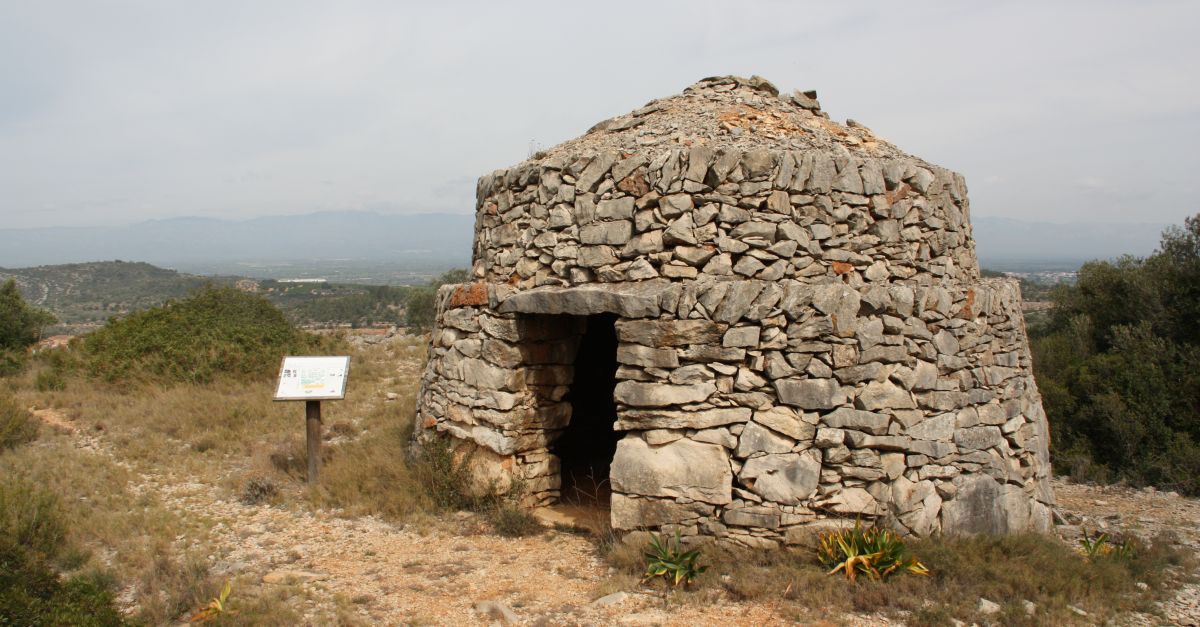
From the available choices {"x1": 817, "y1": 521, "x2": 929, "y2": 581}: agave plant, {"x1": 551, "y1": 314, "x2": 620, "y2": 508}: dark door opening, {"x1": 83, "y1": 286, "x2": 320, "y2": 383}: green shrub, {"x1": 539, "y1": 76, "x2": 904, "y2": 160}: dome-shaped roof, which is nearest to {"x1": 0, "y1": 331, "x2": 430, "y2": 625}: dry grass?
{"x1": 83, "y1": 286, "x2": 320, "y2": 383}: green shrub

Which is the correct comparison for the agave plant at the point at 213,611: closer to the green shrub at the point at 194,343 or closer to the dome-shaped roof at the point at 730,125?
the dome-shaped roof at the point at 730,125

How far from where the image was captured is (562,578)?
17.1 ft

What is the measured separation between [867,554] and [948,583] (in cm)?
52

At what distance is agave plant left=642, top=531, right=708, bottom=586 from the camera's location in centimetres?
489

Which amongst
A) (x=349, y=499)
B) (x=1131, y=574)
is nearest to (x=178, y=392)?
(x=349, y=499)

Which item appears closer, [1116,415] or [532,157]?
[532,157]

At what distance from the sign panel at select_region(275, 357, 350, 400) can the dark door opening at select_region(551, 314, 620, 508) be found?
2825mm

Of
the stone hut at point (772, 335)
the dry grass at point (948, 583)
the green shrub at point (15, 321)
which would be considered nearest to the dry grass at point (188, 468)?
the stone hut at point (772, 335)

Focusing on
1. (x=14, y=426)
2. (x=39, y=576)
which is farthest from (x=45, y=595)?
(x=14, y=426)

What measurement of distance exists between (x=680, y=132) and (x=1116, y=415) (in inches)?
331

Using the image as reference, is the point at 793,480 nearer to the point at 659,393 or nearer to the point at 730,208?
the point at 659,393

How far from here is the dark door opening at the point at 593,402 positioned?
9180mm

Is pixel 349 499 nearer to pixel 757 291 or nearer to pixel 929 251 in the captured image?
pixel 757 291

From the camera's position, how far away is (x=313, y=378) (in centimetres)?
727
